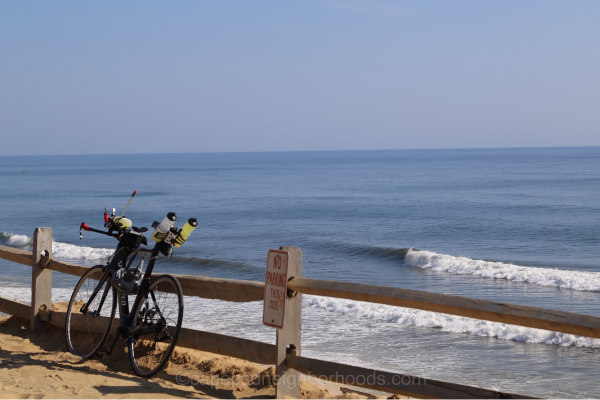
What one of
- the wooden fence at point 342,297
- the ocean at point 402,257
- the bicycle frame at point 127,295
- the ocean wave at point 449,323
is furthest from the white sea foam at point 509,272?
the bicycle frame at point 127,295

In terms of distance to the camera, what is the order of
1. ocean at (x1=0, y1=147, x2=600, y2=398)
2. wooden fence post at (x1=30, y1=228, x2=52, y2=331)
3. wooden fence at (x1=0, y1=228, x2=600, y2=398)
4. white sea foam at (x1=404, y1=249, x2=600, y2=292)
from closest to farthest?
wooden fence at (x1=0, y1=228, x2=600, y2=398), wooden fence post at (x1=30, y1=228, x2=52, y2=331), ocean at (x1=0, y1=147, x2=600, y2=398), white sea foam at (x1=404, y1=249, x2=600, y2=292)

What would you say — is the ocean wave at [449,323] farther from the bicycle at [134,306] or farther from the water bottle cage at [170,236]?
the water bottle cage at [170,236]

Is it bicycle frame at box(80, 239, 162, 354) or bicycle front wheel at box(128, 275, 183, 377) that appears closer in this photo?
bicycle front wheel at box(128, 275, 183, 377)

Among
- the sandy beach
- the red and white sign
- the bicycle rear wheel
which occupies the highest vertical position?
the red and white sign

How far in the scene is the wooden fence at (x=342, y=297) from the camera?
3744 millimetres

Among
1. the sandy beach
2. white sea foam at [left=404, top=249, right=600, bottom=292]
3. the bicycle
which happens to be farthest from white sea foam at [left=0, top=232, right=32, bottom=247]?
the bicycle

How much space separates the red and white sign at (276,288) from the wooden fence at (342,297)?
45 millimetres

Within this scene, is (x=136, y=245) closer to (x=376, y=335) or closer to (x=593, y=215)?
(x=376, y=335)

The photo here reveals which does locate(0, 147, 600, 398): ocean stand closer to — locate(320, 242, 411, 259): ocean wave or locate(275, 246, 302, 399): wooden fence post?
locate(320, 242, 411, 259): ocean wave

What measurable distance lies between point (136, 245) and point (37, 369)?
1.36m

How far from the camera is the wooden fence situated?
147 inches

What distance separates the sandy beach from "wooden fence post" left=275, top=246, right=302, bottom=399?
355 millimetres

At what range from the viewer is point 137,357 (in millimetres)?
6109

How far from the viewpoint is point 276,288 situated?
4.91 m
